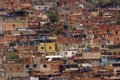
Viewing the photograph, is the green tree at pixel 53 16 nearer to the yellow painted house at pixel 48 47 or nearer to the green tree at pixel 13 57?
the yellow painted house at pixel 48 47

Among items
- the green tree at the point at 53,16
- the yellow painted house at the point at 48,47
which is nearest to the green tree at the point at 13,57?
the yellow painted house at the point at 48,47

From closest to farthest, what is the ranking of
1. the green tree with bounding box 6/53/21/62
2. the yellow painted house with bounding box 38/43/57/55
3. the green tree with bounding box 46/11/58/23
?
1. the green tree with bounding box 6/53/21/62
2. the yellow painted house with bounding box 38/43/57/55
3. the green tree with bounding box 46/11/58/23

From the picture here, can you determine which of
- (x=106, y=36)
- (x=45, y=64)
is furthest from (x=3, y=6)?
(x=45, y=64)

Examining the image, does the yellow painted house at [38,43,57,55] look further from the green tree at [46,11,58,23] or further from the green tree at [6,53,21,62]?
the green tree at [46,11,58,23]

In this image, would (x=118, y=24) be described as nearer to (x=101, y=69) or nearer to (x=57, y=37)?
(x=57, y=37)

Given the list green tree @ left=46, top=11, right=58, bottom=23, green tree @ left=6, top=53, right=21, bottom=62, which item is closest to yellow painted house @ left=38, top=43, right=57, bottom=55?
green tree @ left=6, top=53, right=21, bottom=62

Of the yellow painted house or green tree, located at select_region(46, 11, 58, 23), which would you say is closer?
the yellow painted house

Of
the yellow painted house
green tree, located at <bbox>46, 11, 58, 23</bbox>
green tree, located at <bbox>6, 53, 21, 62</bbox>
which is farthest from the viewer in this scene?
green tree, located at <bbox>46, 11, 58, 23</bbox>

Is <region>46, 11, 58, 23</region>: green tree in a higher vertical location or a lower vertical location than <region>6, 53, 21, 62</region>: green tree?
higher
